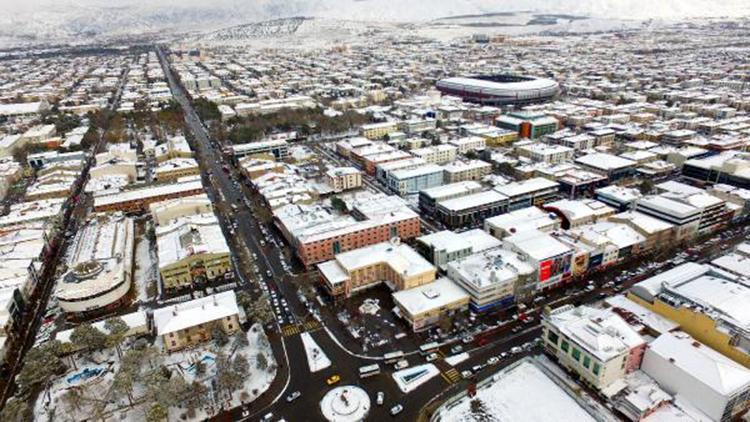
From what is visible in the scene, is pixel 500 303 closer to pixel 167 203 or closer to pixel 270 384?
pixel 270 384

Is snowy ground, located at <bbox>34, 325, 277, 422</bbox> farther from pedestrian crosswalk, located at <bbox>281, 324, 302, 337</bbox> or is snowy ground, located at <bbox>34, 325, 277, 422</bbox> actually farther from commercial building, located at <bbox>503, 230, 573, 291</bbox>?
commercial building, located at <bbox>503, 230, 573, 291</bbox>

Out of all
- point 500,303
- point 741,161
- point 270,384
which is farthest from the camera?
point 741,161

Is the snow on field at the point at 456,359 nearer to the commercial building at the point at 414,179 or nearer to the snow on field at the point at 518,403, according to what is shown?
the snow on field at the point at 518,403

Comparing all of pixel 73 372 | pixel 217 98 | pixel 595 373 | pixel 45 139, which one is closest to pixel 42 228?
pixel 73 372

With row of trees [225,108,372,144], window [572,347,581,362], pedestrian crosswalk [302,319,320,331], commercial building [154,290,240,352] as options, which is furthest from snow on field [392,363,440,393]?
row of trees [225,108,372,144]

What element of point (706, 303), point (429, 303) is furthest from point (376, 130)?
point (706, 303)
